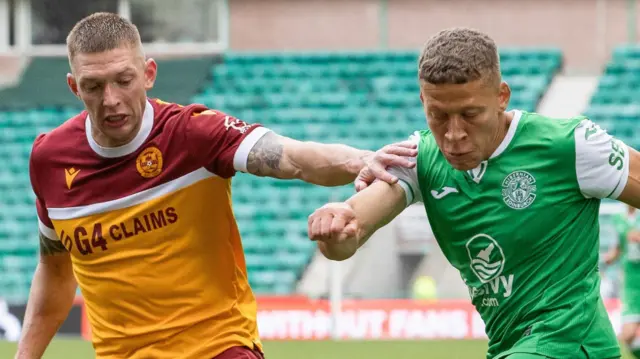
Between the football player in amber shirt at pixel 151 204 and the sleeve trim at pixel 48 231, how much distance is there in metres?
0.16

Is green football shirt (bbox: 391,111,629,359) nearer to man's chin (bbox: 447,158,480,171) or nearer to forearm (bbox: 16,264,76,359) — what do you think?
man's chin (bbox: 447,158,480,171)

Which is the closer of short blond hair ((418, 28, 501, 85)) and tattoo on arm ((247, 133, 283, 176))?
short blond hair ((418, 28, 501, 85))

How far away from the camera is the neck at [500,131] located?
4254mm

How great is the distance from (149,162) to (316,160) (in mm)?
668

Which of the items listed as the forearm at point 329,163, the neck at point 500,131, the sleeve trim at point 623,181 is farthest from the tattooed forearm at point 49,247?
the sleeve trim at point 623,181

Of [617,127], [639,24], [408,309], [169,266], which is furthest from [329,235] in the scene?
[639,24]

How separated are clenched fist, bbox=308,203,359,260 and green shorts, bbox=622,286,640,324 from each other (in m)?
7.68

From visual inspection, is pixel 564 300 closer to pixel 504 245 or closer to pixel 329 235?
pixel 504 245

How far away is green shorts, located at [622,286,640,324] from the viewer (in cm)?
1095

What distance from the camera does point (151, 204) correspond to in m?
4.62

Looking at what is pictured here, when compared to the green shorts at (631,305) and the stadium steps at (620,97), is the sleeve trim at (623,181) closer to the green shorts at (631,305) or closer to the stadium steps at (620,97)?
the green shorts at (631,305)

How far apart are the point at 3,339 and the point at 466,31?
40.5ft

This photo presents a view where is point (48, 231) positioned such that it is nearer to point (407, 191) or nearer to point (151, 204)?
point (151, 204)

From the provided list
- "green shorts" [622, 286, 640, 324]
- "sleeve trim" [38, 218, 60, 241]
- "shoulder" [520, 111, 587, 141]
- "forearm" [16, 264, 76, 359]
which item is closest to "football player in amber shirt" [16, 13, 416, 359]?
"sleeve trim" [38, 218, 60, 241]
